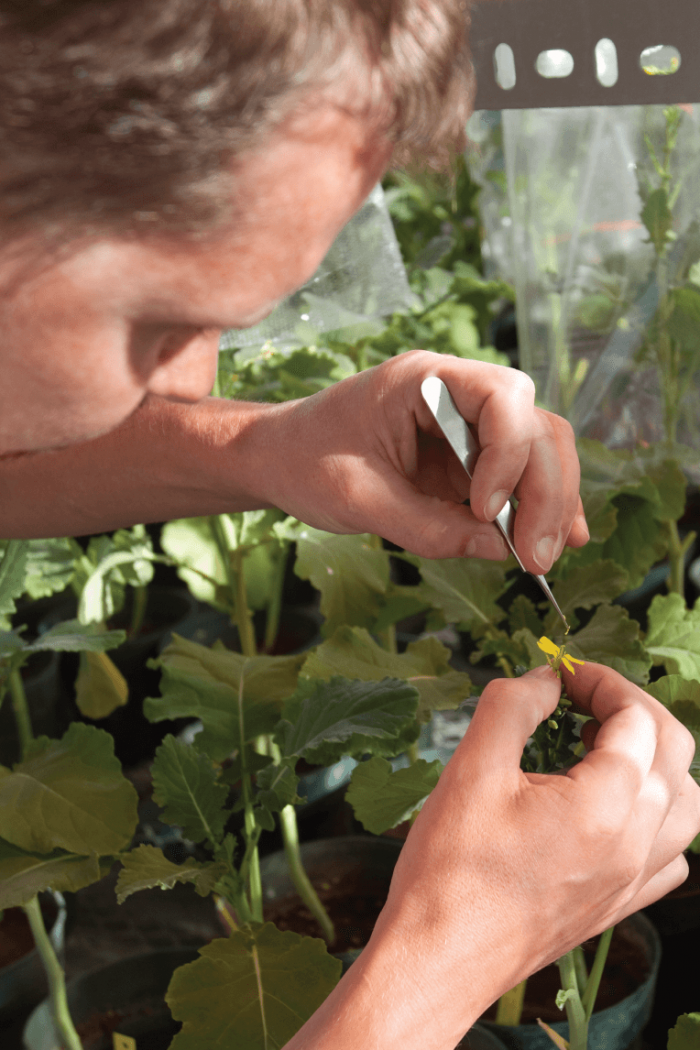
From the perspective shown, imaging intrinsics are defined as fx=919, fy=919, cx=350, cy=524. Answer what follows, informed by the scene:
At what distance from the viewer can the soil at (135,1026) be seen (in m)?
0.89

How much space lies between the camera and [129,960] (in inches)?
37.0

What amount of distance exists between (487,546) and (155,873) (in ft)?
1.21

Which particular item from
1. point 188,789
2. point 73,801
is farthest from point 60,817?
point 188,789

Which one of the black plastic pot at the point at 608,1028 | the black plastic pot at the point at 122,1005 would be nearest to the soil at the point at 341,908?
the black plastic pot at the point at 122,1005

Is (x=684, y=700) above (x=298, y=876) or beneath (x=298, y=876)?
above

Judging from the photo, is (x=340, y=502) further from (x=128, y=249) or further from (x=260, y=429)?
(x=128, y=249)

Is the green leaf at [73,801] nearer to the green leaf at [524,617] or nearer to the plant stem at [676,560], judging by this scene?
the green leaf at [524,617]

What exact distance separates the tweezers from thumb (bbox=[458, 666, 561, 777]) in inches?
6.0

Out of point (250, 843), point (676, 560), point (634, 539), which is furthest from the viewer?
point (676, 560)

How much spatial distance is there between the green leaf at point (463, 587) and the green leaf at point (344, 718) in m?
0.17

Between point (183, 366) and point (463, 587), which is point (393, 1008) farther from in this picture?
point (463, 587)

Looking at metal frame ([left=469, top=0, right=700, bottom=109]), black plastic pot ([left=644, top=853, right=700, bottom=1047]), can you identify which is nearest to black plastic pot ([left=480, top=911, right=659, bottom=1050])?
black plastic pot ([left=644, top=853, right=700, bottom=1047])

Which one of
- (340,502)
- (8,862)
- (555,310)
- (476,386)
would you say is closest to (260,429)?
(340,502)

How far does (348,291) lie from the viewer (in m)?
1.36
